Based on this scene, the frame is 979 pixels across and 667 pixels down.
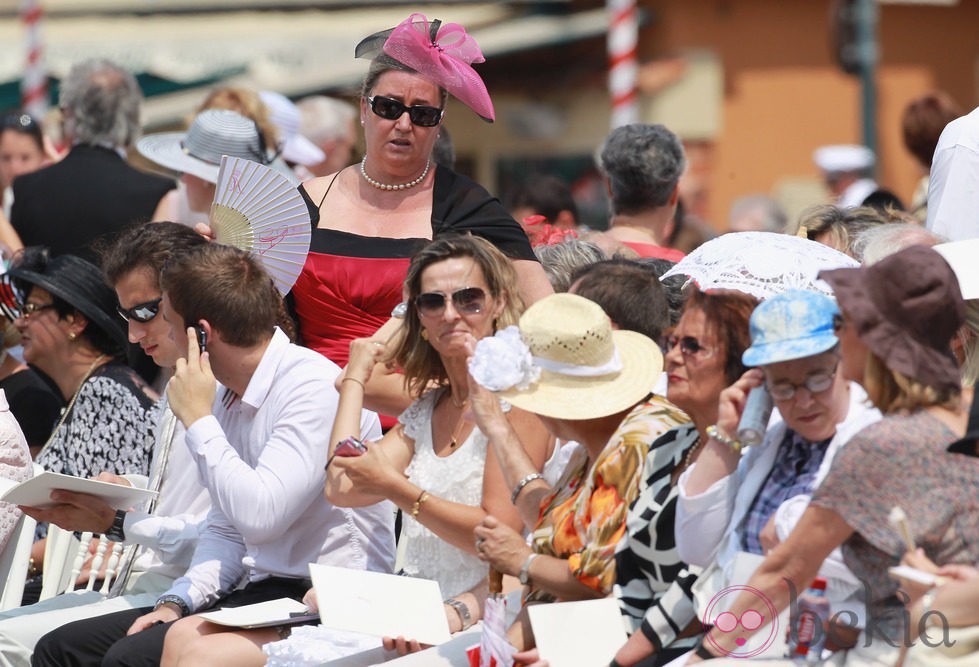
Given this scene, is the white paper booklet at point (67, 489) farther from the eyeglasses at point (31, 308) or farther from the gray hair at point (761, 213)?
the gray hair at point (761, 213)

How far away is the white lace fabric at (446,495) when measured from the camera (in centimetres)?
414

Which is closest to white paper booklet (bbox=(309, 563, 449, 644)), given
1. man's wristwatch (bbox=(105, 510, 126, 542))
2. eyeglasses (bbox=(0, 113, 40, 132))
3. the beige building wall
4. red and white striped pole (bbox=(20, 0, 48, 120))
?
man's wristwatch (bbox=(105, 510, 126, 542))

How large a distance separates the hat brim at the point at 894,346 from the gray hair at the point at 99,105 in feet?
14.5

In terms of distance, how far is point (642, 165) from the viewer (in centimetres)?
582

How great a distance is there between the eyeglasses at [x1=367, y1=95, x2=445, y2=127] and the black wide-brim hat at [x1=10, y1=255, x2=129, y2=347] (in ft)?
4.06

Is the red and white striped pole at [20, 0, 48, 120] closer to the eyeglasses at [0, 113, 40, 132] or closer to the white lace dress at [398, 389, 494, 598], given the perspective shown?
the eyeglasses at [0, 113, 40, 132]

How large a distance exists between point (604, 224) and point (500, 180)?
1844 millimetres

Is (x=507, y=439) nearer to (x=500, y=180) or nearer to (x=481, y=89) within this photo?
(x=481, y=89)

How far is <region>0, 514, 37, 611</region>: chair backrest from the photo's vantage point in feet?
16.0

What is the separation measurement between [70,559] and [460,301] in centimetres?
176

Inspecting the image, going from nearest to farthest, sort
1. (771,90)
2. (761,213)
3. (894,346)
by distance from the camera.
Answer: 1. (894,346)
2. (761,213)
3. (771,90)

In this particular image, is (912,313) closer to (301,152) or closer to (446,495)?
(446,495)
